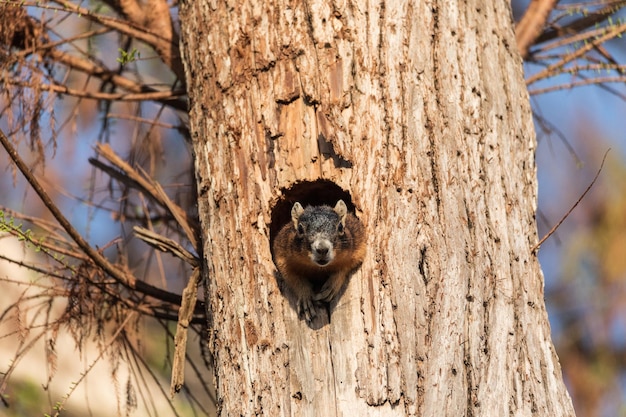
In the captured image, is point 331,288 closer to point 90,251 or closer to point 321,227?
point 321,227

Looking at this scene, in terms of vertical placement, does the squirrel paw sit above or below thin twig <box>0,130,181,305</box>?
below

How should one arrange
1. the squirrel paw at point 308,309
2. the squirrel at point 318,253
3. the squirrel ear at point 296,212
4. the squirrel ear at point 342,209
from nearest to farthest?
the squirrel paw at point 308,309
the squirrel at point 318,253
the squirrel ear at point 342,209
the squirrel ear at point 296,212

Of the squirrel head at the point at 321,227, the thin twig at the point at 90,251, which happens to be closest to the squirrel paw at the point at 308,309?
the squirrel head at the point at 321,227

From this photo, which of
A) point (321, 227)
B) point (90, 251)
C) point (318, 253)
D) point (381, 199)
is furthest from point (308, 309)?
point (90, 251)

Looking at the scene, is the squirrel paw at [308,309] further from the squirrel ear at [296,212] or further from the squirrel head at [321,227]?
the squirrel ear at [296,212]

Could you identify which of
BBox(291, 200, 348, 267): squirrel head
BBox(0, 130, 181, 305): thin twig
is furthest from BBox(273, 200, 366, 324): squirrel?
BBox(0, 130, 181, 305): thin twig

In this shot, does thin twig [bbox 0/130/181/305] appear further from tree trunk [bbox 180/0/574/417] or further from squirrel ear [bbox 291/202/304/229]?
squirrel ear [bbox 291/202/304/229]

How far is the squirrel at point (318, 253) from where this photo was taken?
369 centimetres

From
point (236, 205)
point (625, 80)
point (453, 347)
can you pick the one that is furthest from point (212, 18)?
point (625, 80)

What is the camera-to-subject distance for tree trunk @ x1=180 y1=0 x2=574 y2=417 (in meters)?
3.43

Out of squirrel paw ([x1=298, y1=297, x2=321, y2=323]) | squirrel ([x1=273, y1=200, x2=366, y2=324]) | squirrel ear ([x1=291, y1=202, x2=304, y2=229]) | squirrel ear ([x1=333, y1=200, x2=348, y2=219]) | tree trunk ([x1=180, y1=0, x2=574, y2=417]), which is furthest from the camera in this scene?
squirrel ear ([x1=291, y1=202, x2=304, y2=229])

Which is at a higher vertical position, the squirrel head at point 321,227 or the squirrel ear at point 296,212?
the squirrel ear at point 296,212

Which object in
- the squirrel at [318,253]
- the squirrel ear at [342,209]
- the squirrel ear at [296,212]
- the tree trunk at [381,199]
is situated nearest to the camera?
the tree trunk at [381,199]

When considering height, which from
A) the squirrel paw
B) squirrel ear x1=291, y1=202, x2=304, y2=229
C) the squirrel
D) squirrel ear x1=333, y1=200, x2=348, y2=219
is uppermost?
squirrel ear x1=291, y1=202, x2=304, y2=229
